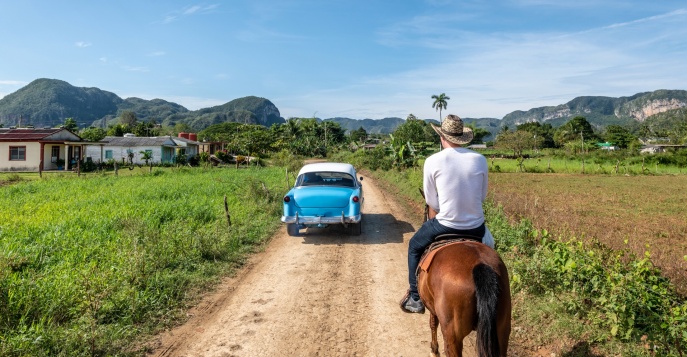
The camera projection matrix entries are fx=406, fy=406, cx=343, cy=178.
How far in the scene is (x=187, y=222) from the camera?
1084 centimetres

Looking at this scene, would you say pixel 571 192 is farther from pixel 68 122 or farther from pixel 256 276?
pixel 68 122

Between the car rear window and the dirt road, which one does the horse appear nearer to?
the dirt road

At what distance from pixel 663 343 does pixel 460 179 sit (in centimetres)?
239

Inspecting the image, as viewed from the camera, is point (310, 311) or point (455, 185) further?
point (310, 311)

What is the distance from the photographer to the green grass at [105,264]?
15.2 ft

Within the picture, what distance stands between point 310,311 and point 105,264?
149 inches

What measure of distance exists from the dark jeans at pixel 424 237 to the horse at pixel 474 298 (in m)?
0.38

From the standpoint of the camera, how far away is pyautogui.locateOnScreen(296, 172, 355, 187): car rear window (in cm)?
1093

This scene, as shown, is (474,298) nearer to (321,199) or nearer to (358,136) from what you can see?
(321,199)

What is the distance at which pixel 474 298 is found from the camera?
10.3 feet

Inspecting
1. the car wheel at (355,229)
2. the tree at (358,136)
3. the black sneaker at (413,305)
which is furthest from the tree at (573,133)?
the black sneaker at (413,305)

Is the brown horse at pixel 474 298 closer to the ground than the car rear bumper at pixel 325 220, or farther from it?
farther from it

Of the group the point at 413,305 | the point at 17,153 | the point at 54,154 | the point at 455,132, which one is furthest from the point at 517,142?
the point at 455,132

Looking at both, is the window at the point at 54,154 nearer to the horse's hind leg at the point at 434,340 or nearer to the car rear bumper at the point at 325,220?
the car rear bumper at the point at 325,220
